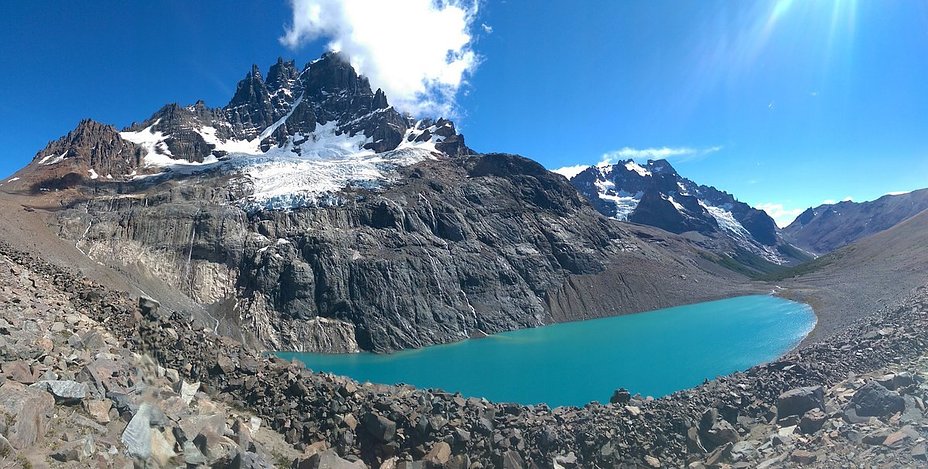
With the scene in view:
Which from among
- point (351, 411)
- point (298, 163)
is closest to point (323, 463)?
point (351, 411)

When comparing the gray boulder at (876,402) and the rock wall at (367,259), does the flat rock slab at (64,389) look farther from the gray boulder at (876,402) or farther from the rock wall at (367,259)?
the rock wall at (367,259)

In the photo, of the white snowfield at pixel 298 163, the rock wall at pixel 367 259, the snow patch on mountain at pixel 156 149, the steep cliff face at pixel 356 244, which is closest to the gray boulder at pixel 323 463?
the rock wall at pixel 367 259

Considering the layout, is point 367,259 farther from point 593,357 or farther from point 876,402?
point 876,402

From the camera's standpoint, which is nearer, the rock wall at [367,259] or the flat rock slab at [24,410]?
the flat rock slab at [24,410]

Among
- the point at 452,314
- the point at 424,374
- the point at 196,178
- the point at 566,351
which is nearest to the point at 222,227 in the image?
the point at 196,178

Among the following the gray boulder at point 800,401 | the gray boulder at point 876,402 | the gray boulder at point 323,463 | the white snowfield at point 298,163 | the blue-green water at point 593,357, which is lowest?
the blue-green water at point 593,357

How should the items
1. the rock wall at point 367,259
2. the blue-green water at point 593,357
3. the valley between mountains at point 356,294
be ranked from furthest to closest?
1. the rock wall at point 367,259
2. the blue-green water at point 593,357
3. the valley between mountains at point 356,294

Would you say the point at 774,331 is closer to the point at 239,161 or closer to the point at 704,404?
the point at 704,404
